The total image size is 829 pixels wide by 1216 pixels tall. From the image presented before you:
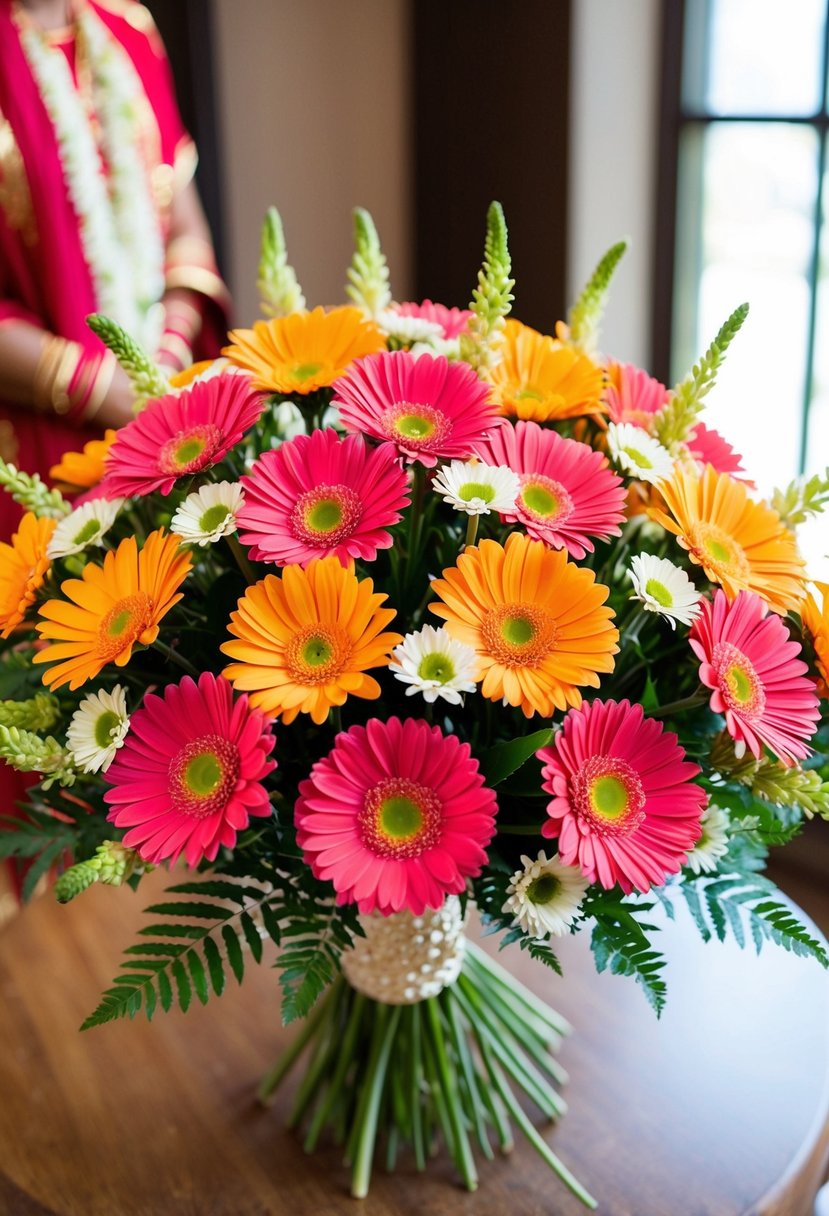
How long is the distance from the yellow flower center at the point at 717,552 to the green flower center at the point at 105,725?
29 cm

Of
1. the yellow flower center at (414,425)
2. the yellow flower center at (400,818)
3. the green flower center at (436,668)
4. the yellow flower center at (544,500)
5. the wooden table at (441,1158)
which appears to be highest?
the yellow flower center at (414,425)

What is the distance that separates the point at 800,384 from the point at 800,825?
1144mm

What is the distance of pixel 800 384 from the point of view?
5.40 ft

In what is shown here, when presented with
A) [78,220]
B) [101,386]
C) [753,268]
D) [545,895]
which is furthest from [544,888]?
[753,268]

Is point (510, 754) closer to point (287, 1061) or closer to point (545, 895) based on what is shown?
point (545, 895)

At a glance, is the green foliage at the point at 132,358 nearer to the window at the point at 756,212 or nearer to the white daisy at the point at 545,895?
the white daisy at the point at 545,895

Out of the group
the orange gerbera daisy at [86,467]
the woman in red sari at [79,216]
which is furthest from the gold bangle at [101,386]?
the orange gerbera daisy at [86,467]

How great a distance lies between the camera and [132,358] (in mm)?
650

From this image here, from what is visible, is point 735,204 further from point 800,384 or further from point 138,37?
point 138,37

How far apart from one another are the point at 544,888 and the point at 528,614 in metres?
0.13

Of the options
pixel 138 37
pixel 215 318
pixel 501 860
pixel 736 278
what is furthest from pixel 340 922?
pixel 736 278

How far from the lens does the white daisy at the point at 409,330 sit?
2.33ft

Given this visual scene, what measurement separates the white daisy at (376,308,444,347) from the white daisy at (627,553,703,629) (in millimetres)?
215

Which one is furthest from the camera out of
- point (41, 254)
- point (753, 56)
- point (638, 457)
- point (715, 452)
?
point (753, 56)
